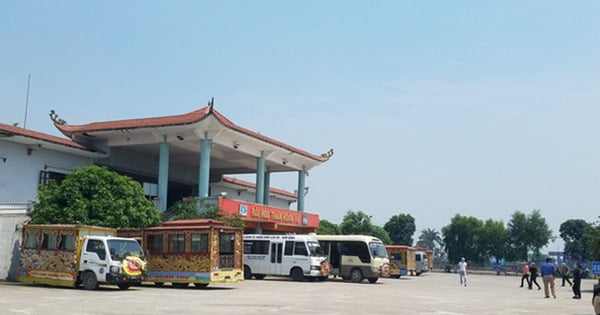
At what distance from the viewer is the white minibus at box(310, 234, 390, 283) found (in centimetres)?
2889

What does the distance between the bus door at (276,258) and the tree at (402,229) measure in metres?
54.5

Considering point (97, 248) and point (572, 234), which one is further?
point (572, 234)

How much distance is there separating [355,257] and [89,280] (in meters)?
13.9

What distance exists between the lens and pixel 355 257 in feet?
96.0

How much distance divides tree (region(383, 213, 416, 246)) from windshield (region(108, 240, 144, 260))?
209 feet

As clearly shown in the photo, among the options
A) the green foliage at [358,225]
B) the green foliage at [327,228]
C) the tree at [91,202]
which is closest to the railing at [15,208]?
the tree at [91,202]

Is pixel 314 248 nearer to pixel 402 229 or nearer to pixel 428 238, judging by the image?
pixel 402 229

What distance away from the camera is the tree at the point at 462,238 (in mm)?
73075

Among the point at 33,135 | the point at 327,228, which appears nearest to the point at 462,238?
the point at 327,228

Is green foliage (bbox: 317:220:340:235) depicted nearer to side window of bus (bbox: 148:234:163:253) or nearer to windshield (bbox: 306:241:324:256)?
windshield (bbox: 306:241:324:256)

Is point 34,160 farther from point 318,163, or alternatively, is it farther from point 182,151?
point 318,163

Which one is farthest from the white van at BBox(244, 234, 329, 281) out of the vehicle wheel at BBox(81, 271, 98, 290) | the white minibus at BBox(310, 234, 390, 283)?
the vehicle wheel at BBox(81, 271, 98, 290)

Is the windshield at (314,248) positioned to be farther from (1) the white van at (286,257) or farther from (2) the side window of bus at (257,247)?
(2) the side window of bus at (257,247)

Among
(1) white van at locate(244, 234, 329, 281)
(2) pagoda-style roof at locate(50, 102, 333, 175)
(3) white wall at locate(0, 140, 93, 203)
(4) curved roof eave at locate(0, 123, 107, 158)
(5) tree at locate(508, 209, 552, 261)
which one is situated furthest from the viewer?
(5) tree at locate(508, 209, 552, 261)
